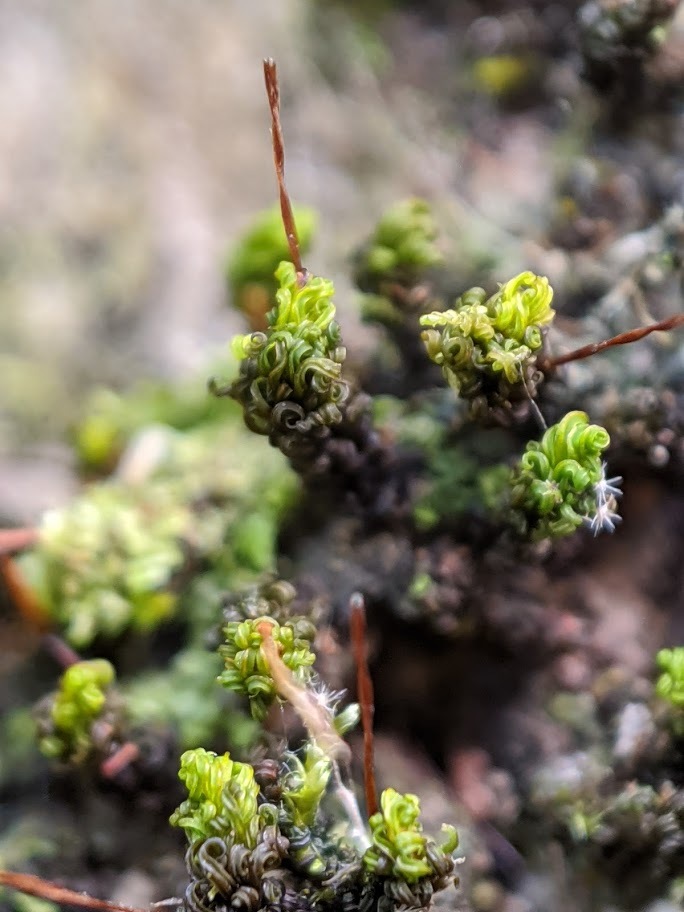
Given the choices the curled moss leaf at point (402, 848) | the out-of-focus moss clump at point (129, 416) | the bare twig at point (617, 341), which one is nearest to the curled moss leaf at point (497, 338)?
the bare twig at point (617, 341)

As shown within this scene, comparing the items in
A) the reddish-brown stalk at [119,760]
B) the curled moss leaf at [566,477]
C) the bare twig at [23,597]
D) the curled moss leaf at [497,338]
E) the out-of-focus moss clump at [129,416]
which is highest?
the out-of-focus moss clump at [129,416]

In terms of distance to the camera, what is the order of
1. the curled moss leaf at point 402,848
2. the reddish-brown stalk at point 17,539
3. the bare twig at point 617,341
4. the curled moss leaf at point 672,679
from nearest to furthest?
1. the curled moss leaf at point 402,848
2. the bare twig at point 617,341
3. the curled moss leaf at point 672,679
4. the reddish-brown stalk at point 17,539

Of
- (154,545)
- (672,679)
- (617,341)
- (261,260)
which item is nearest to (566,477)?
(617,341)

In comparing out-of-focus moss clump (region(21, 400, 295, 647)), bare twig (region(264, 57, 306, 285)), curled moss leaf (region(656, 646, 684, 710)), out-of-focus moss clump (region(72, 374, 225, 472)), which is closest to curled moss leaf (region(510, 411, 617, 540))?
curled moss leaf (region(656, 646, 684, 710))

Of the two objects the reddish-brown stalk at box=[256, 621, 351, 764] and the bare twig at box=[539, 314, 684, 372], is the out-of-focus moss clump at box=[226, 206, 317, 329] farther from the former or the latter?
the reddish-brown stalk at box=[256, 621, 351, 764]

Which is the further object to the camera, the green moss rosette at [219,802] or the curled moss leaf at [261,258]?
the curled moss leaf at [261,258]

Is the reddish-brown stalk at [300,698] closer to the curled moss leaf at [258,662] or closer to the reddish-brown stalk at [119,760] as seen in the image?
the curled moss leaf at [258,662]

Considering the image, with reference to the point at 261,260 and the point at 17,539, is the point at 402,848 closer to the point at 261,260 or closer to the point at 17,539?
the point at 17,539
